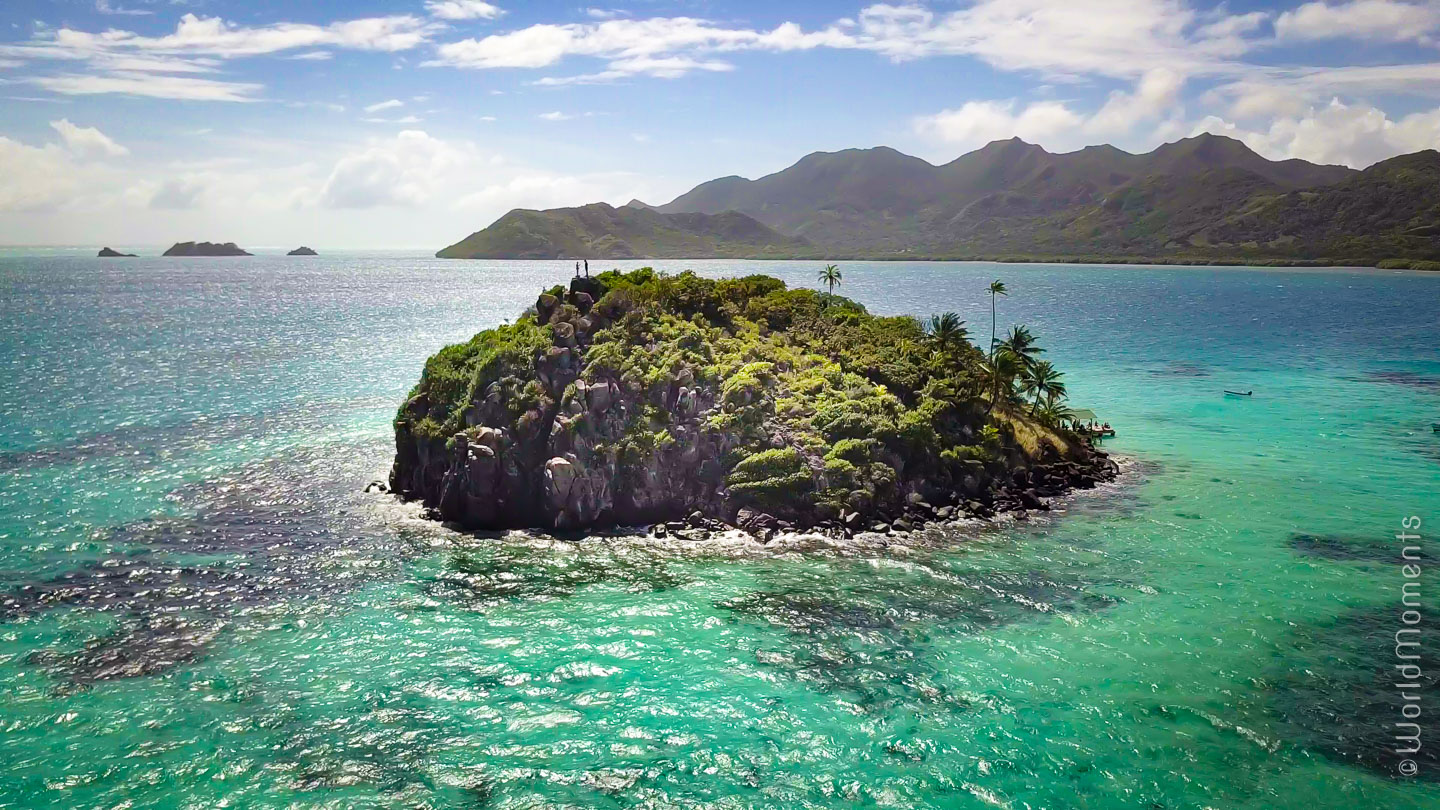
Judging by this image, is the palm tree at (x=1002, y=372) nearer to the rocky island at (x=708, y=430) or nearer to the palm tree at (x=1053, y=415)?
the rocky island at (x=708, y=430)

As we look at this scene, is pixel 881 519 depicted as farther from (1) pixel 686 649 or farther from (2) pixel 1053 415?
(2) pixel 1053 415

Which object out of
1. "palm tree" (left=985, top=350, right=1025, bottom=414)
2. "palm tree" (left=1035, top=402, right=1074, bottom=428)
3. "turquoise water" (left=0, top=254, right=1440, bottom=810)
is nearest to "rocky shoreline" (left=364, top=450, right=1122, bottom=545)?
"turquoise water" (left=0, top=254, right=1440, bottom=810)

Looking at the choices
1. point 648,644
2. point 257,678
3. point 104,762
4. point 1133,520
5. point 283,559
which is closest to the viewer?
point 104,762

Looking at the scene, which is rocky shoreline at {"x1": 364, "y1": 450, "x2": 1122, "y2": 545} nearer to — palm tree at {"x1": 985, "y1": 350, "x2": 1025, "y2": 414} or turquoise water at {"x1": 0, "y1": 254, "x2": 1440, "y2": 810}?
turquoise water at {"x1": 0, "y1": 254, "x2": 1440, "y2": 810}

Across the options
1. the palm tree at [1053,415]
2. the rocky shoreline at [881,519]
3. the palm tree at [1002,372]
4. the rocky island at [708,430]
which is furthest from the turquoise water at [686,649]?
the palm tree at [1002,372]

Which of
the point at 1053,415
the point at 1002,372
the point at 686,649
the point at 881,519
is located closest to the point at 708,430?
the point at 881,519

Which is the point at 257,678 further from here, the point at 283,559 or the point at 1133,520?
the point at 1133,520

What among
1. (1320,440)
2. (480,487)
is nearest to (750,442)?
(480,487)

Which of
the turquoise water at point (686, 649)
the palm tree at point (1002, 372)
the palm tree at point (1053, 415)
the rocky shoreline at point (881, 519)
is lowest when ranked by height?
the turquoise water at point (686, 649)
